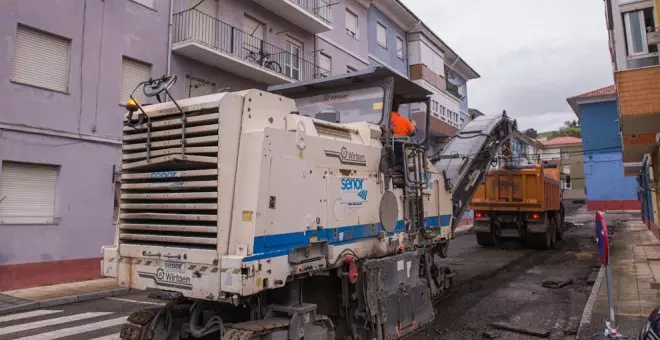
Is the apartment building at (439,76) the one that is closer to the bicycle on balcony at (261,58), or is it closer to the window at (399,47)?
the window at (399,47)

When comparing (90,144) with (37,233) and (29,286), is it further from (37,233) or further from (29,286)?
(29,286)

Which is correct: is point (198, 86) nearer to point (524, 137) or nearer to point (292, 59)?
point (292, 59)

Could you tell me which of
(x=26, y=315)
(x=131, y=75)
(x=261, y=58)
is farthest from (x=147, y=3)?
(x=26, y=315)

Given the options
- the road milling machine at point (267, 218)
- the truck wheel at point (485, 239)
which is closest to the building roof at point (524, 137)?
the truck wheel at point (485, 239)

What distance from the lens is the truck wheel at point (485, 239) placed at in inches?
635

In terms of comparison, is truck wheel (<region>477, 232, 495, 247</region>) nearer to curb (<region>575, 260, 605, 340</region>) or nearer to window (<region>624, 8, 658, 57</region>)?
window (<region>624, 8, 658, 57</region>)

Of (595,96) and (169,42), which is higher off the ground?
(595,96)

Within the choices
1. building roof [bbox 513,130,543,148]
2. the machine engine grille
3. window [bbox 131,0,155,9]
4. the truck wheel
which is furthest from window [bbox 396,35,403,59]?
the machine engine grille

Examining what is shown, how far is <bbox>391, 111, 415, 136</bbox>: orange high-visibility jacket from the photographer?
617 cm

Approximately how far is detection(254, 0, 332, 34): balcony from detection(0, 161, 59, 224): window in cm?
882

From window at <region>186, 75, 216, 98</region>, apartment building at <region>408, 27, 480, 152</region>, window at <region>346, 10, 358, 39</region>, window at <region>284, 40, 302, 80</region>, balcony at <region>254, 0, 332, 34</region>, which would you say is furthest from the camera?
apartment building at <region>408, 27, 480, 152</region>

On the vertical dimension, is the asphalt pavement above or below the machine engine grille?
below

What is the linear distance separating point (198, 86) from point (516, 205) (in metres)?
10.3

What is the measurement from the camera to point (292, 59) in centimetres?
1823
